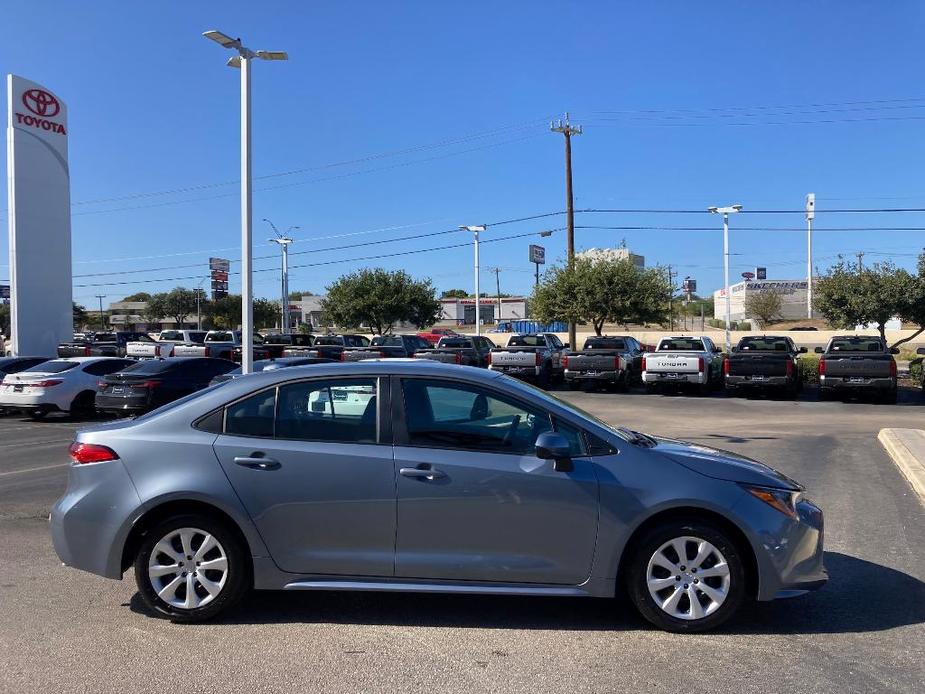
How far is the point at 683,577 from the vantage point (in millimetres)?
4387

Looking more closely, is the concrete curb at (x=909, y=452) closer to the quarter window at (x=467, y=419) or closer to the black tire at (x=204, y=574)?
the quarter window at (x=467, y=419)

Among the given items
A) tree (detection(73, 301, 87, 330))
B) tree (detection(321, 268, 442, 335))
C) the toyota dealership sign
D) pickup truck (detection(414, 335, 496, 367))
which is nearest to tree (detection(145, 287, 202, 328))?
→ tree (detection(73, 301, 87, 330))

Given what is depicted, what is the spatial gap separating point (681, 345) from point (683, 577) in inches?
797

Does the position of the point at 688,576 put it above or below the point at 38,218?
below

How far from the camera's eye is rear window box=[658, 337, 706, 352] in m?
23.5

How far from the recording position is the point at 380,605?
4.94 m

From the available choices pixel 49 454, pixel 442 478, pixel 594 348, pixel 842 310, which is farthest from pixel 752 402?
pixel 442 478

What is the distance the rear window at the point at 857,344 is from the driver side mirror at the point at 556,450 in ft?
63.0

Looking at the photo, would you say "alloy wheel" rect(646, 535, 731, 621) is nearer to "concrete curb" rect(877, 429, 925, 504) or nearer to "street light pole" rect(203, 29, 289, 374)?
"concrete curb" rect(877, 429, 925, 504)

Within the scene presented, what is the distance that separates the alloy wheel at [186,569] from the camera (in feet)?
14.9

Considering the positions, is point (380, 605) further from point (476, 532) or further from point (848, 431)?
point (848, 431)

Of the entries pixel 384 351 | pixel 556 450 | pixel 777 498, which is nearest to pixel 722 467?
pixel 777 498

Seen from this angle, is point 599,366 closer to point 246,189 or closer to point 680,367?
point 680,367

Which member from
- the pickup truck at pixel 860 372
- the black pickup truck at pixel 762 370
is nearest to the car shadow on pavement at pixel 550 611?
the pickup truck at pixel 860 372
